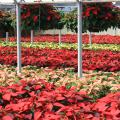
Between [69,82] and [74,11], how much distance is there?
306 inches

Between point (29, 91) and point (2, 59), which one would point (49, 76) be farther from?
point (2, 59)

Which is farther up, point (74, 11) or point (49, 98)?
point (74, 11)

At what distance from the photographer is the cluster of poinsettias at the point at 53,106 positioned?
115 inches

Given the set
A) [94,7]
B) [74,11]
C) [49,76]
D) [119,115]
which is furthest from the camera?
[74,11]

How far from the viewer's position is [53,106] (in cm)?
329

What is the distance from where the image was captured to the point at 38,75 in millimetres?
5641

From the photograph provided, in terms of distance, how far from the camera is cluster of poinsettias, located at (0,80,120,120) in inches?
115

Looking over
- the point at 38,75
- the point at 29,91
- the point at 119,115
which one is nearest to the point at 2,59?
the point at 38,75

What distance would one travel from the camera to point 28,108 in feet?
10.5

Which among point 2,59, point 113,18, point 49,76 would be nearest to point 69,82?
point 49,76

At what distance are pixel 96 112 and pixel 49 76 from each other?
2.43 m

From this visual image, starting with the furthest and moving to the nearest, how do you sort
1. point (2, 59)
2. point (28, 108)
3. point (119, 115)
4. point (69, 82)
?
point (2, 59)
point (69, 82)
point (28, 108)
point (119, 115)

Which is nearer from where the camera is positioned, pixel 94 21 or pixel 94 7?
pixel 94 7

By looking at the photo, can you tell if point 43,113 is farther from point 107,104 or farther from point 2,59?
point 2,59
